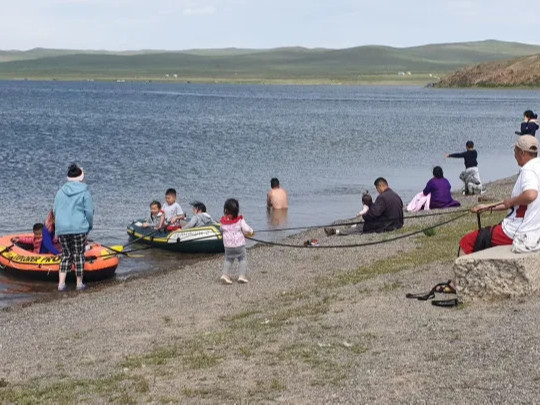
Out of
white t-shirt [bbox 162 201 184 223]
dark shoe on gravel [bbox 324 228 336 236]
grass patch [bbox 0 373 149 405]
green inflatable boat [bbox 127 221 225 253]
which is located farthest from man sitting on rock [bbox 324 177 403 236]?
grass patch [bbox 0 373 149 405]

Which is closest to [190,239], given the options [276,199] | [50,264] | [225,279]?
[50,264]

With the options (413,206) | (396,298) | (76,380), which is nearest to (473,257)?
(396,298)

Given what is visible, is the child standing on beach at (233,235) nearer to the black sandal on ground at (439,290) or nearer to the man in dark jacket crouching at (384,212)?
the black sandal on ground at (439,290)

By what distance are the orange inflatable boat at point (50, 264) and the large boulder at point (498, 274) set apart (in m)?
8.95

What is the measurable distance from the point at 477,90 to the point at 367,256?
564ft

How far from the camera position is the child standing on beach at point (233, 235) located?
1532 centimetres

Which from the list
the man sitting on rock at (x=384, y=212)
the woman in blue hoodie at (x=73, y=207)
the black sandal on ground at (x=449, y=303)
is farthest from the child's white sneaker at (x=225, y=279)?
the man sitting on rock at (x=384, y=212)

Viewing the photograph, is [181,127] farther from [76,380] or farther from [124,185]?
[76,380]

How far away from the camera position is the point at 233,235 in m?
15.5

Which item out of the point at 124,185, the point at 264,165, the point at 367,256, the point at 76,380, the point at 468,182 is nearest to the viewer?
the point at 76,380

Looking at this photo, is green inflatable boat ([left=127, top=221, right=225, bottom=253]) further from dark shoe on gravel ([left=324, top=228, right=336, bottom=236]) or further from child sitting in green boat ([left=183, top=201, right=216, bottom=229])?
dark shoe on gravel ([left=324, top=228, right=336, bottom=236])

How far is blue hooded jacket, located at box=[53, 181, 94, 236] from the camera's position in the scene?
51.9 ft

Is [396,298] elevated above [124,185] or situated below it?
above

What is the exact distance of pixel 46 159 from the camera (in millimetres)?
47406
